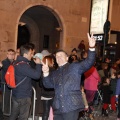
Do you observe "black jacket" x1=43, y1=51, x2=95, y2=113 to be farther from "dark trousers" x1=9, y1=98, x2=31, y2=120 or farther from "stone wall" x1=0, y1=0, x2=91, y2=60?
"stone wall" x1=0, y1=0, x2=91, y2=60

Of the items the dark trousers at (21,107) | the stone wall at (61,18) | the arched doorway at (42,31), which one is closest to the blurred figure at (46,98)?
the dark trousers at (21,107)

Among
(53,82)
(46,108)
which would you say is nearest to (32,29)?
(46,108)

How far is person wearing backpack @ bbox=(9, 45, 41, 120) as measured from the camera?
19.9ft

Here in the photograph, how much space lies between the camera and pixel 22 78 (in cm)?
620

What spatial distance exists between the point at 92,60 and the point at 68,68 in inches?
18.6

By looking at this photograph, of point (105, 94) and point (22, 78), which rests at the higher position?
point (22, 78)

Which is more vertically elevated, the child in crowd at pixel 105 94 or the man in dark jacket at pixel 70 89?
the man in dark jacket at pixel 70 89

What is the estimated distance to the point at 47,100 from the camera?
719cm

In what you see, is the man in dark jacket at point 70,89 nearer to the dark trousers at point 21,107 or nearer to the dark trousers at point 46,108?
the dark trousers at point 21,107

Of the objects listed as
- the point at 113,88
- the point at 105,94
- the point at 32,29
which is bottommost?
the point at 105,94

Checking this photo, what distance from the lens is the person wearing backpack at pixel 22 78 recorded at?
6.07 meters

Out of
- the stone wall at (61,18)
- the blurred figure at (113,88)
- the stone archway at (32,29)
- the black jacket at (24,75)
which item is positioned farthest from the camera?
the stone archway at (32,29)

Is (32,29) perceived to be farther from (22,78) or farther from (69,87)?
(69,87)

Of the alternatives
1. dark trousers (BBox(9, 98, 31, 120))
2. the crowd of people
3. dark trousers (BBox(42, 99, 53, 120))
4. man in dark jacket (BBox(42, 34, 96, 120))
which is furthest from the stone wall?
man in dark jacket (BBox(42, 34, 96, 120))
